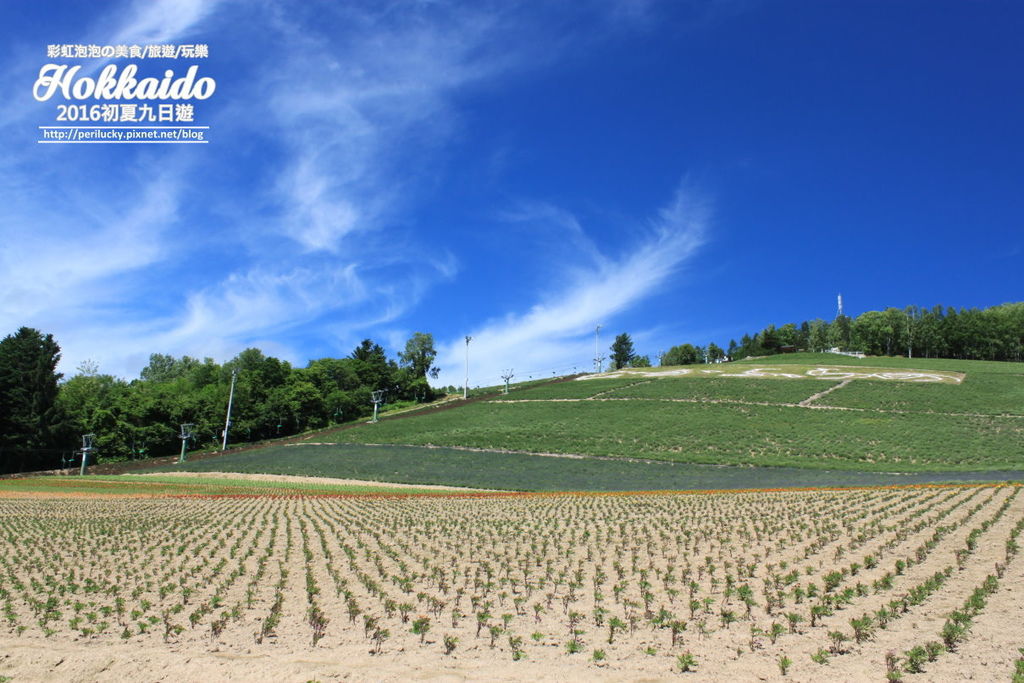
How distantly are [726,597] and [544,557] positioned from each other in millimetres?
4597

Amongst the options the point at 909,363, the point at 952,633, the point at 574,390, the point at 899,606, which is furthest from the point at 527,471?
the point at 909,363

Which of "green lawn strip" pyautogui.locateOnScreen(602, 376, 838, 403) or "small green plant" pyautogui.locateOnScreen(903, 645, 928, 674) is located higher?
"green lawn strip" pyautogui.locateOnScreen(602, 376, 838, 403)

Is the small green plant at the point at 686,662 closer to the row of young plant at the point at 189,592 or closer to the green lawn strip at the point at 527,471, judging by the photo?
the row of young plant at the point at 189,592

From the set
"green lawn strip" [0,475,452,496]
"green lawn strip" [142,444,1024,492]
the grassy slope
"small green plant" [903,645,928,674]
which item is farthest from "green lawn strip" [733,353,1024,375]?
"small green plant" [903,645,928,674]

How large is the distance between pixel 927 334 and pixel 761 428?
102084mm

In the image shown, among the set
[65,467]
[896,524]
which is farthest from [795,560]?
[65,467]

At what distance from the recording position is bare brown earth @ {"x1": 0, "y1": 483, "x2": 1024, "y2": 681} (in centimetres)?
767

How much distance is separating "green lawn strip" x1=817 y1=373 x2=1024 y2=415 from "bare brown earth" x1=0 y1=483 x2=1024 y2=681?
48.6 meters

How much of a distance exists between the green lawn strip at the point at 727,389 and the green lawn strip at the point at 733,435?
5614mm

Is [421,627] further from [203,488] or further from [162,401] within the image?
[162,401]

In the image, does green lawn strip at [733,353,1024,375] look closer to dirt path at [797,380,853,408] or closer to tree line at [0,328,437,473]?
dirt path at [797,380,853,408]

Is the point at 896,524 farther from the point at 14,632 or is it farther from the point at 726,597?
the point at 14,632

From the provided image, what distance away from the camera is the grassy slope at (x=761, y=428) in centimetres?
4306

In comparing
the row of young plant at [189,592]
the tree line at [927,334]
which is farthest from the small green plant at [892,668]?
the tree line at [927,334]
